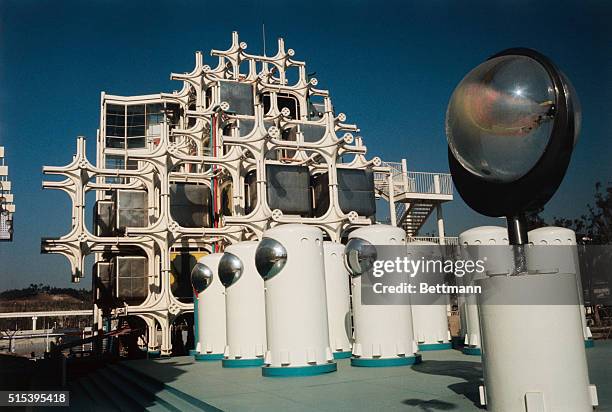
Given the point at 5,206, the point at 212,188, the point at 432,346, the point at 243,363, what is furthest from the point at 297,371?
the point at 5,206

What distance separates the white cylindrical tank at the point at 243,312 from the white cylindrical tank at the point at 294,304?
263 centimetres

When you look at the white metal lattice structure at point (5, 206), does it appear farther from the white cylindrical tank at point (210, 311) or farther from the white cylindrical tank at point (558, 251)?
the white cylindrical tank at point (558, 251)

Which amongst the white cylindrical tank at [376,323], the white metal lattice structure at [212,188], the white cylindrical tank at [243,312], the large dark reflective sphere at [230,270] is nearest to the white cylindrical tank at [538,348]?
the white cylindrical tank at [376,323]

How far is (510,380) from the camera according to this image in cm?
601

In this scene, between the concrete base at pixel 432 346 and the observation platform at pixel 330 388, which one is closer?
the observation platform at pixel 330 388

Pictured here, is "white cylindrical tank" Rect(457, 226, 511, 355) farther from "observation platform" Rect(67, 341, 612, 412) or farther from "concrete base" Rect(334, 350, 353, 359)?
"concrete base" Rect(334, 350, 353, 359)

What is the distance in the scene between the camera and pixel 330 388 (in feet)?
30.6

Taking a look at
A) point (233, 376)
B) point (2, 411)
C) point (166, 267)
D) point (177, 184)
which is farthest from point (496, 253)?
point (177, 184)

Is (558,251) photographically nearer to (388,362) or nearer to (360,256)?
(360,256)

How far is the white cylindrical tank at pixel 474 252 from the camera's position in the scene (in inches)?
542

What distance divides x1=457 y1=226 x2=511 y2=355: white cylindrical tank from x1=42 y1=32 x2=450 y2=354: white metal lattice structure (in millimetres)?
9320

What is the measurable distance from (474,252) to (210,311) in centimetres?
813

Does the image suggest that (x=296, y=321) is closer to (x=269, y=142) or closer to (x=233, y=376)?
(x=233, y=376)

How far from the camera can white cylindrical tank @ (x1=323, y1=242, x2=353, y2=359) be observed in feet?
48.5
